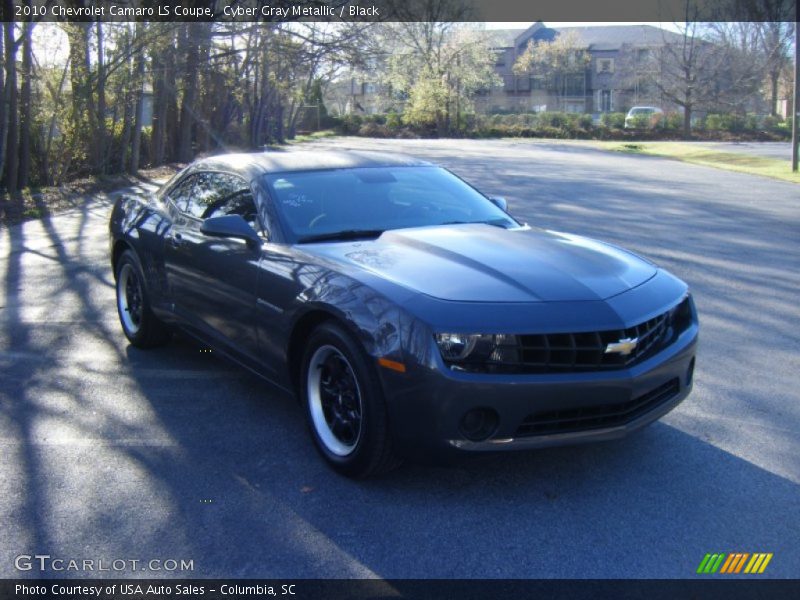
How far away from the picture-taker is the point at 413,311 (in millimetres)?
3707

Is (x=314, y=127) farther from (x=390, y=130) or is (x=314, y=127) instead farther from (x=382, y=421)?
(x=382, y=421)

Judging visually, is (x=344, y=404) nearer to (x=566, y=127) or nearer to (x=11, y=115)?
(x=11, y=115)

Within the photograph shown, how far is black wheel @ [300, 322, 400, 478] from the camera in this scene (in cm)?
383

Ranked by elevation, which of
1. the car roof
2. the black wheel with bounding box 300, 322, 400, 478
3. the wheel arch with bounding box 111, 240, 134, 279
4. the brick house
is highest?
the brick house

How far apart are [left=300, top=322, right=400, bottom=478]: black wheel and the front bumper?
0.35 ft

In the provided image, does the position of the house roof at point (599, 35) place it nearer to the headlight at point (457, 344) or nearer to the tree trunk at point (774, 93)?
the tree trunk at point (774, 93)

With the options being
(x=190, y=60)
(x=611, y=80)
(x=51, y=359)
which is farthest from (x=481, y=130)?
(x=51, y=359)

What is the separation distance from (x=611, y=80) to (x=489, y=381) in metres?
83.2

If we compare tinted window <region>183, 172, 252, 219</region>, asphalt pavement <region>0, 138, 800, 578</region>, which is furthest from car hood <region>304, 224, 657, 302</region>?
tinted window <region>183, 172, 252, 219</region>

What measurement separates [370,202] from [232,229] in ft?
2.98

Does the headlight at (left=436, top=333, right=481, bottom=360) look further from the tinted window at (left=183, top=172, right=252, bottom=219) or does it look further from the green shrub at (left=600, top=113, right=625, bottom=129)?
the green shrub at (left=600, top=113, right=625, bottom=129)

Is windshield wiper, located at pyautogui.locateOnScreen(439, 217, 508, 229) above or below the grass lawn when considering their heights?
below

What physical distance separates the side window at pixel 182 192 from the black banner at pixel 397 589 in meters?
3.19

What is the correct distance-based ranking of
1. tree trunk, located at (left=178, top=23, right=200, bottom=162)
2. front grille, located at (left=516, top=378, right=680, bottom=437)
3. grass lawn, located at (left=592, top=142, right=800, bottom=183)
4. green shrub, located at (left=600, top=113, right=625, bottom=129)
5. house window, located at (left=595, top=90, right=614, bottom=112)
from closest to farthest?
front grille, located at (left=516, top=378, right=680, bottom=437) < tree trunk, located at (left=178, top=23, right=200, bottom=162) < grass lawn, located at (left=592, top=142, right=800, bottom=183) < green shrub, located at (left=600, top=113, right=625, bottom=129) < house window, located at (left=595, top=90, right=614, bottom=112)
